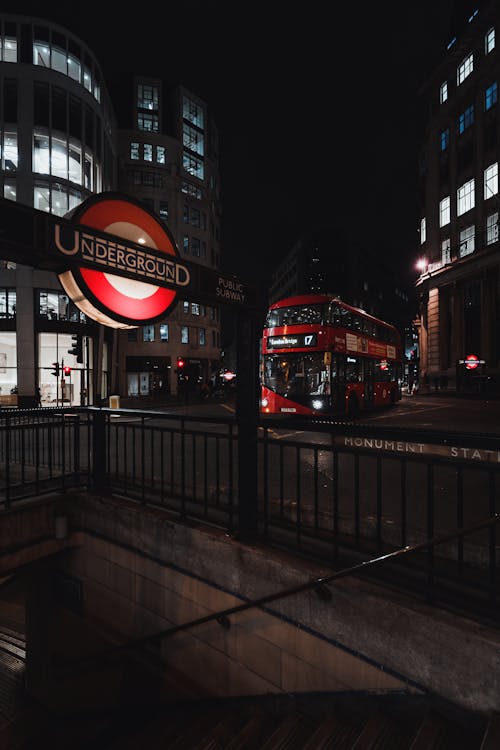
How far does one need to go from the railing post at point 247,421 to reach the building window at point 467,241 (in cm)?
3958

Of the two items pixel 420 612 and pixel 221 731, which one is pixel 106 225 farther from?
pixel 221 731

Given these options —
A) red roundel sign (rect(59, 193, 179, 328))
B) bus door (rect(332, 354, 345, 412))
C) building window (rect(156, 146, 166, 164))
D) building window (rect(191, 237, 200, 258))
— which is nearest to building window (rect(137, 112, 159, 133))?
building window (rect(156, 146, 166, 164))

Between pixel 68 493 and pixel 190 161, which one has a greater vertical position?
pixel 190 161

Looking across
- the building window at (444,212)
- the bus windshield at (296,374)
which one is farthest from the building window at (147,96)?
the bus windshield at (296,374)

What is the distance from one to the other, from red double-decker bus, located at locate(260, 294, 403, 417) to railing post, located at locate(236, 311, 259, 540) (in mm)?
10285

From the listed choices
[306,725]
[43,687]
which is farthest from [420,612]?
[43,687]

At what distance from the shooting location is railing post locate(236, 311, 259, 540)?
397 cm

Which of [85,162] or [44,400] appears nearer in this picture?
[44,400]

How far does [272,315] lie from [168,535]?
12.2 metres

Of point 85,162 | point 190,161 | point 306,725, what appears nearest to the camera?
point 306,725

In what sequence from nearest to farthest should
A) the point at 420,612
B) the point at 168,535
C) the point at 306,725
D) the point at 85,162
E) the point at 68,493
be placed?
the point at 420,612 → the point at 306,725 → the point at 168,535 → the point at 68,493 → the point at 85,162

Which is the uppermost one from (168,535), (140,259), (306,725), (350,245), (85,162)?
(350,245)

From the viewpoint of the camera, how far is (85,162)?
33.4 m

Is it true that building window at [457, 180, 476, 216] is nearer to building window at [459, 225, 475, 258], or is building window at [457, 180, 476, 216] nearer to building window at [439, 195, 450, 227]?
building window at [439, 195, 450, 227]
